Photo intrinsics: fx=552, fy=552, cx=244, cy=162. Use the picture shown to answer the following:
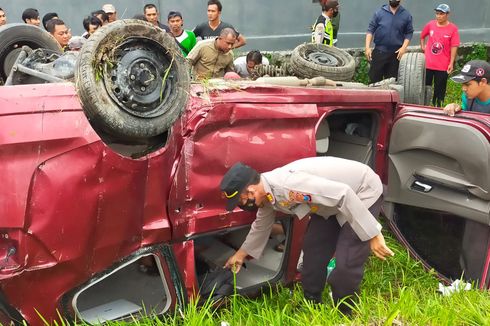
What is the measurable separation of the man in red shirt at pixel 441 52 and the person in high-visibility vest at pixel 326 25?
138 centimetres

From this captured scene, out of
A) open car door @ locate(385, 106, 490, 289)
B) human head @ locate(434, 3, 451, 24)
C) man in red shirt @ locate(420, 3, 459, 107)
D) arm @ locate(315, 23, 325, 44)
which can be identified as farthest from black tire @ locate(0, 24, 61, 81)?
human head @ locate(434, 3, 451, 24)

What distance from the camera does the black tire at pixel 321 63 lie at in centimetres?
404

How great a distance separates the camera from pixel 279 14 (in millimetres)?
8477

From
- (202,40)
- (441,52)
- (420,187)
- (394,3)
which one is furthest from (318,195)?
(441,52)

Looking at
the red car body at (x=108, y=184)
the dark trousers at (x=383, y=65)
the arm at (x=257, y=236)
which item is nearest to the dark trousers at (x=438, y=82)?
the dark trousers at (x=383, y=65)

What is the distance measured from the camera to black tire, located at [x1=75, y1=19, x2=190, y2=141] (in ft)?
7.61

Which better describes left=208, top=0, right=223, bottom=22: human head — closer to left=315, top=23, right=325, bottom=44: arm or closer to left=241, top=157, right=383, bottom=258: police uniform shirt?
left=315, top=23, right=325, bottom=44: arm

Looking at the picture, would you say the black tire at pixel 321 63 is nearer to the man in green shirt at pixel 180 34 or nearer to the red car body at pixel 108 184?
the red car body at pixel 108 184

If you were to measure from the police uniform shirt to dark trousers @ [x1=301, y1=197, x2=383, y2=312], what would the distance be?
0.35 feet

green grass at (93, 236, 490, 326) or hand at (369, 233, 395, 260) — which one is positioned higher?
hand at (369, 233, 395, 260)

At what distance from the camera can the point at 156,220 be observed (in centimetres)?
258

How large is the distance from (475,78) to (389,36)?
3468 mm

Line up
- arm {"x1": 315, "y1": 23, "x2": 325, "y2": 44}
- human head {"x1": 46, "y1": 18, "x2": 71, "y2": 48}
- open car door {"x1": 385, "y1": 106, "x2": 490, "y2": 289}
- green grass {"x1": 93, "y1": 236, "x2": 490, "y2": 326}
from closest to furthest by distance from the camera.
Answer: green grass {"x1": 93, "y1": 236, "x2": 490, "y2": 326} → open car door {"x1": 385, "y1": 106, "x2": 490, "y2": 289} → human head {"x1": 46, "y1": 18, "x2": 71, "y2": 48} → arm {"x1": 315, "y1": 23, "x2": 325, "y2": 44}

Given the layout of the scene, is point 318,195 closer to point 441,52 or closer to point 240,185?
point 240,185
